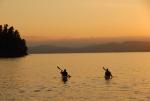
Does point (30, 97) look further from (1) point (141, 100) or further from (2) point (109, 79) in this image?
(2) point (109, 79)

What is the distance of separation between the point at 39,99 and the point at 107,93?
418 inches

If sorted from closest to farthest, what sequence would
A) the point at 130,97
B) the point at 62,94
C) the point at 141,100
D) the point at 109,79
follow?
the point at 141,100 < the point at 130,97 < the point at 62,94 < the point at 109,79

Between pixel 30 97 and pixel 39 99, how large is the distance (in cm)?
227

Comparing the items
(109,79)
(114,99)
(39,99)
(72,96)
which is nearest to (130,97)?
(114,99)

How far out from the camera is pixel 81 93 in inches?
2041

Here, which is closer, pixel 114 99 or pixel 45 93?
pixel 114 99

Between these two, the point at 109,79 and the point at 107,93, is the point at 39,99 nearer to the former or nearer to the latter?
the point at 107,93

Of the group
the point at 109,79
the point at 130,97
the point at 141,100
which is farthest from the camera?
the point at 109,79

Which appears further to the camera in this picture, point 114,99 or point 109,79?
point 109,79

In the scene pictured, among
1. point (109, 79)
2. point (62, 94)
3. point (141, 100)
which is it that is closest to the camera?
point (141, 100)

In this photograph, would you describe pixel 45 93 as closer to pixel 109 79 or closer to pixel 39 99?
pixel 39 99

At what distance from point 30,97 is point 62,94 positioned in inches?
208

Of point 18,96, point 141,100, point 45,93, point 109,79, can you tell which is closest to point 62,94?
point 45,93

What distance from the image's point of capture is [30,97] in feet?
155
